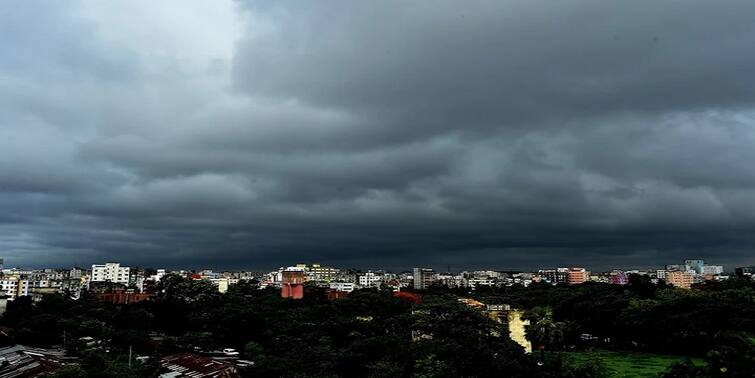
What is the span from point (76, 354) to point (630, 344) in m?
53.2

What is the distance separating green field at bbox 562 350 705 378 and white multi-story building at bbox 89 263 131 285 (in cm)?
15442

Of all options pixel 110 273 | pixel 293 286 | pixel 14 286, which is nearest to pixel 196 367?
pixel 293 286

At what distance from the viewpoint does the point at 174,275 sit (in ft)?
282

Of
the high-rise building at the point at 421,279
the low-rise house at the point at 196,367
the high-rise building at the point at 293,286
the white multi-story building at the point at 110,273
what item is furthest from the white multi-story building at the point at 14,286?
the high-rise building at the point at 421,279

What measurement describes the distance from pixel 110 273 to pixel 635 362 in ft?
530

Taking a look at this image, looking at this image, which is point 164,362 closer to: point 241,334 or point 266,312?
point 241,334

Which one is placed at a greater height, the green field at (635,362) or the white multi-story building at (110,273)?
the white multi-story building at (110,273)

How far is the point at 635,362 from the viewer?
2019 inches

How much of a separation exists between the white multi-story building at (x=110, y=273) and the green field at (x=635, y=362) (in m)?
154

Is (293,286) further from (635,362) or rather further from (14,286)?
(14,286)

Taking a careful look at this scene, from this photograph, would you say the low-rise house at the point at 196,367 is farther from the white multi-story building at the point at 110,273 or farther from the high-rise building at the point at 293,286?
the white multi-story building at the point at 110,273

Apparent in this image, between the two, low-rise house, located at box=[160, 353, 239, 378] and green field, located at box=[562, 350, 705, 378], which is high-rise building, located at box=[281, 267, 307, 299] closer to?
low-rise house, located at box=[160, 353, 239, 378]

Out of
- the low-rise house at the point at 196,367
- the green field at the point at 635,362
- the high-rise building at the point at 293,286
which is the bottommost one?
the green field at the point at 635,362

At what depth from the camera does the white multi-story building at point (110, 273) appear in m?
176
